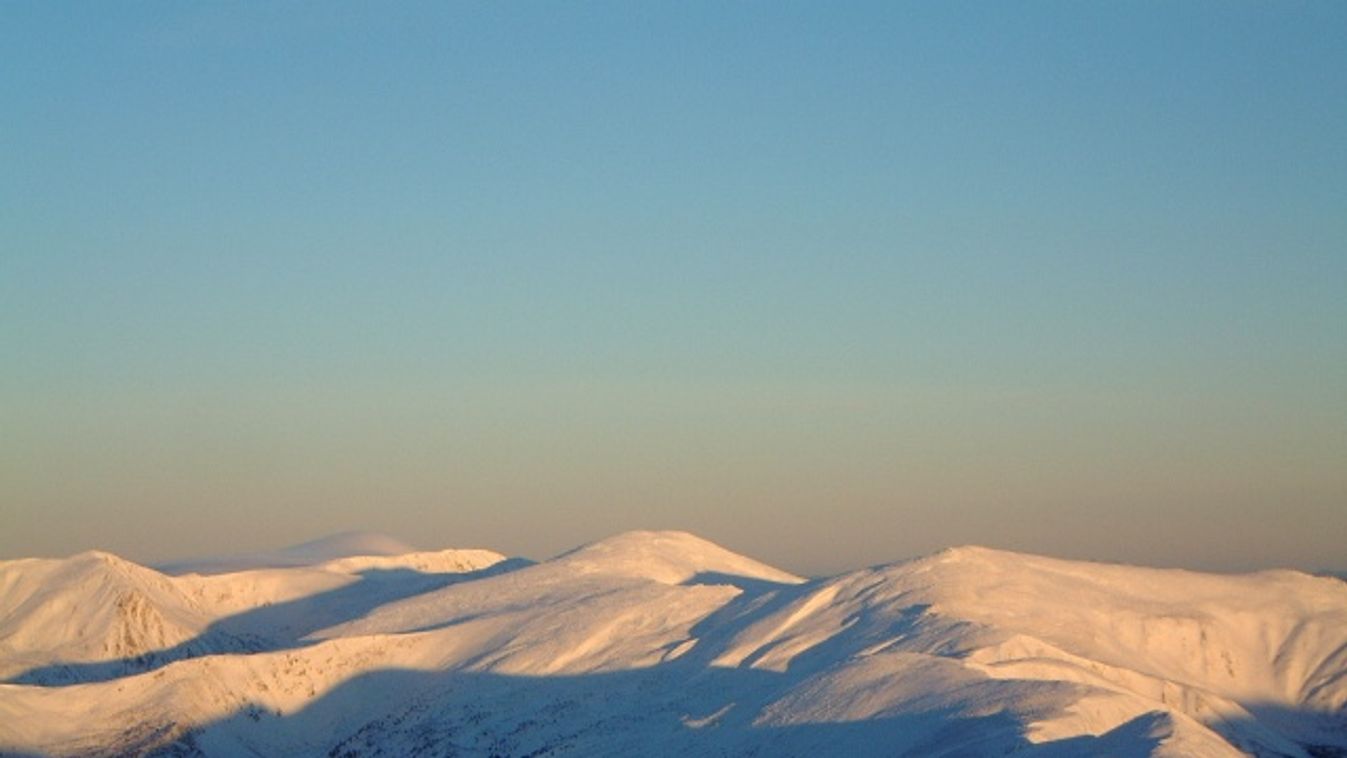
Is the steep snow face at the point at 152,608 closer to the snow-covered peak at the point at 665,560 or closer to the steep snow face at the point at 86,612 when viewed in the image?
the steep snow face at the point at 86,612

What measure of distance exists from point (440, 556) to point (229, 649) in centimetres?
3566

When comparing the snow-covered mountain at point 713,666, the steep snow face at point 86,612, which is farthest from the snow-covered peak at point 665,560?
the steep snow face at point 86,612

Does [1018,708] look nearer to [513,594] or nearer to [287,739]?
[287,739]

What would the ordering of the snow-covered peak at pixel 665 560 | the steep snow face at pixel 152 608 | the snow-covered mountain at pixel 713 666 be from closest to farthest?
the snow-covered mountain at pixel 713 666 → the steep snow face at pixel 152 608 → the snow-covered peak at pixel 665 560

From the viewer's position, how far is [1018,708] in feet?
183

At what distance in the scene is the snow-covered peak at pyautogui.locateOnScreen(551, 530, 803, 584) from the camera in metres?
111

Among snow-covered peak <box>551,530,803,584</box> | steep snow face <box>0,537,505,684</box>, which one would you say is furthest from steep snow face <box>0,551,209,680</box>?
snow-covered peak <box>551,530,803,584</box>

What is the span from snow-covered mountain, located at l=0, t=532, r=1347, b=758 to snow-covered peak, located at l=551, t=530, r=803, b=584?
463 mm

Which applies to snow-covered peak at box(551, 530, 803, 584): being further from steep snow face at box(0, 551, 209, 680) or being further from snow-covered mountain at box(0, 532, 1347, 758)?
steep snow face at box(0, 551, 209, 680)

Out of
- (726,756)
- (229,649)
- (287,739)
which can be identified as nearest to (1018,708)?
(726,756)

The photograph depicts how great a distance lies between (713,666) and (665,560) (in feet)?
124

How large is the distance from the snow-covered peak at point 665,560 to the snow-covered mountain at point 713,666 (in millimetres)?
463

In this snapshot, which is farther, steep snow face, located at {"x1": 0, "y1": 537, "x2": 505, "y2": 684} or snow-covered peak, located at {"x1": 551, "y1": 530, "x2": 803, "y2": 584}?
snow-covered peak, located at {"x1": 551, "y1": 530, "x2": 803, "y2": 584}

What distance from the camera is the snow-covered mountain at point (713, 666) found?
62.2 meters
